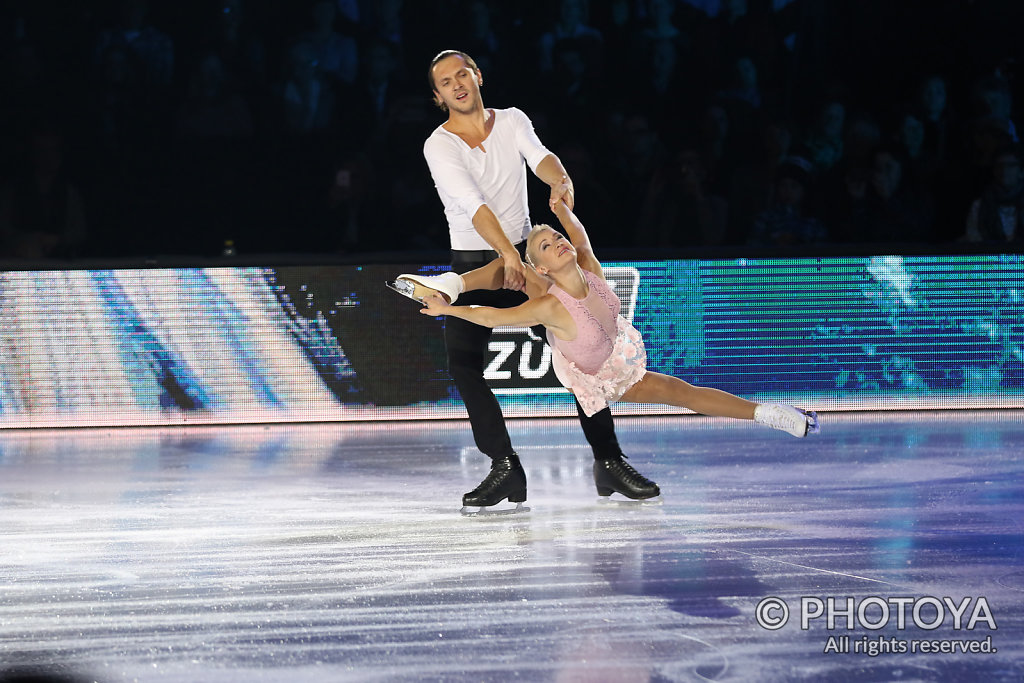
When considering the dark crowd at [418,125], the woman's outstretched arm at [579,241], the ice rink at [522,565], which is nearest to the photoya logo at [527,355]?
the ice rink at [522,565]

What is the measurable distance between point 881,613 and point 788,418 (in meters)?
1.18

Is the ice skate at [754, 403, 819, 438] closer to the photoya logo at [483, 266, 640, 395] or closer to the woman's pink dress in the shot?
the woman's pink dress

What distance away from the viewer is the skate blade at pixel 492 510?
3811mm

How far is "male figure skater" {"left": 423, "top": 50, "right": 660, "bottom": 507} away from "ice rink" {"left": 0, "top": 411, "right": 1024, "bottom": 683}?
4.9 inches

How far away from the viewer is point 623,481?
3.94 meters

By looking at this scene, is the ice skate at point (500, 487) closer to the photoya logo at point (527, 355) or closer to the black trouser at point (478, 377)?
the black trouser at point (478, 377)

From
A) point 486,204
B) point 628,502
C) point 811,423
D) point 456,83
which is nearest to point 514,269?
→ point 486,204

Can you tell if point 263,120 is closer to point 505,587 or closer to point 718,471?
point 718,471

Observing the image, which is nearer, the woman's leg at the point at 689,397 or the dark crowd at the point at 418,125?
the woman's leg at the point at 689,397

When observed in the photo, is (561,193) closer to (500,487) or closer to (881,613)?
(500,487)

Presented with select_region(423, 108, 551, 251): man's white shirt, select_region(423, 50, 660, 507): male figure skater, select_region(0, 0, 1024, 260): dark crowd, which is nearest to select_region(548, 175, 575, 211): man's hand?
select_region(423, 50, 660, 507): male figure skater

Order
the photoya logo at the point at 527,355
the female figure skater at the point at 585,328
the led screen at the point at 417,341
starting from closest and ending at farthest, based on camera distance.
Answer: the female figure skater at the point at 585,328
the led screen at the point at 417,341
the photoya logo at the point at 527,355

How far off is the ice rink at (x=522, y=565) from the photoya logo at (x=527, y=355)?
32.8 inches

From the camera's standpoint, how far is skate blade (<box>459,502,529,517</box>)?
12.5 feet
